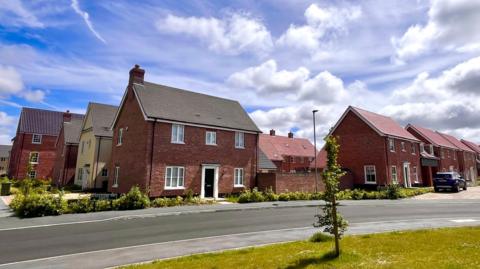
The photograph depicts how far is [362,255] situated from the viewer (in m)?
7.89

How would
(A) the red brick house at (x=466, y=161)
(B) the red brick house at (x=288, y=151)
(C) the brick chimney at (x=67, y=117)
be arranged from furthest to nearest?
(A) the red brick house at (x=466, y=161) < (B) the red brick house at (x=288, y=151) < (C) the brick chimney at (x=67, y=117)

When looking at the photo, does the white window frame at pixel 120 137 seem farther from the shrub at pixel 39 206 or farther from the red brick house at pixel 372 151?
the red brick house at pixel 372 151

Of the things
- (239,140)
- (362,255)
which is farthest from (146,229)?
(239,140)

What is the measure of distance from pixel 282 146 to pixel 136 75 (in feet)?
123

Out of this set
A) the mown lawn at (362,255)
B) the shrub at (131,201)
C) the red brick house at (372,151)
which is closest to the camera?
the mown lawn at (362,255)

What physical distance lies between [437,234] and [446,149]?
159ft

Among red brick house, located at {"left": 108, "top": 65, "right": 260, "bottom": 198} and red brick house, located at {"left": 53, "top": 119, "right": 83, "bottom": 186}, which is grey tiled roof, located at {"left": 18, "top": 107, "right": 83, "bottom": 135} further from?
red brick house, located at {"left": 108, "top": 65, "right": 260, "bottom": 198}

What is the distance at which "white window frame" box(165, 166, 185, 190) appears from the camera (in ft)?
77.9

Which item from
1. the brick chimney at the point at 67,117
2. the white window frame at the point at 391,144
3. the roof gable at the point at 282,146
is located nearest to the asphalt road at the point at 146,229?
the white window frame at the point at 391,144

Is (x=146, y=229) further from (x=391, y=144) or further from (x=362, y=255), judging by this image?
(x=391, y=144)

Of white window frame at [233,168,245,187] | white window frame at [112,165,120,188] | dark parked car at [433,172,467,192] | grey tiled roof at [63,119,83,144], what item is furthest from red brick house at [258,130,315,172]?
white window frame at [112,165,120,188]

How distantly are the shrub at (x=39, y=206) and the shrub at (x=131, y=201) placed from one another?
303cm

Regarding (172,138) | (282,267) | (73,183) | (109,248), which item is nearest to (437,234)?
(282,267)

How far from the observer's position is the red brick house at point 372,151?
3425cm
